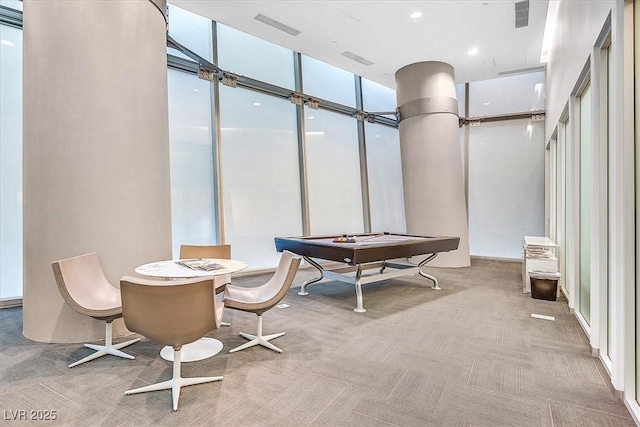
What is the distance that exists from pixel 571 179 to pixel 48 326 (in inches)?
210

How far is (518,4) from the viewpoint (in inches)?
186

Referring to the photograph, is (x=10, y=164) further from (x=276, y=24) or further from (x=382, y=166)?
(x=382, y=166)

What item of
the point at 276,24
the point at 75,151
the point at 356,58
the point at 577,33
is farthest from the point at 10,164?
the point at 577,33

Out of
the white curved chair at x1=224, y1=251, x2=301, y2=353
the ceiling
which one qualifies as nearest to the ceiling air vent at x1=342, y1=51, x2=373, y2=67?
the ceiling

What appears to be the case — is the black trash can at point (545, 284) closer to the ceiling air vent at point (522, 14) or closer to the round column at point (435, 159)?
the round column at point (435, 159)

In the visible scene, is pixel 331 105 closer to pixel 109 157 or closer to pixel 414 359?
pixel 109 157

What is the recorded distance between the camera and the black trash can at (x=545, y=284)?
4.15 m

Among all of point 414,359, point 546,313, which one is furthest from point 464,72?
point 414,359

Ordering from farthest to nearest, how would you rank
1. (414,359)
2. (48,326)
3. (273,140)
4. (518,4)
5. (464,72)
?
(464,72)
(273,140)
(518,4)
(48,326)
(414,359)

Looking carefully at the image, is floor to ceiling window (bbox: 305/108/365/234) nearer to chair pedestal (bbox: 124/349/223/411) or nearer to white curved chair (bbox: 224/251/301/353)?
white curved chair (bbox: 224/251/301/353)

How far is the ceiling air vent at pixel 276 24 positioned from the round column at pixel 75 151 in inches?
86.0

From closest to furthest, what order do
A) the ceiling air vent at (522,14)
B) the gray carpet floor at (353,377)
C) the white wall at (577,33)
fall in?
1. the gray carpet floor at (353,377)
2. the white wall at (577,33)
3. the ceiling air vent at (522,14)

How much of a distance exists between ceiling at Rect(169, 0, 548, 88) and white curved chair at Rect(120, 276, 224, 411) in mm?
4339

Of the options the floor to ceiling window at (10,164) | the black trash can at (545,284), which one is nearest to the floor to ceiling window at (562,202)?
the black trash can at (545,284)
